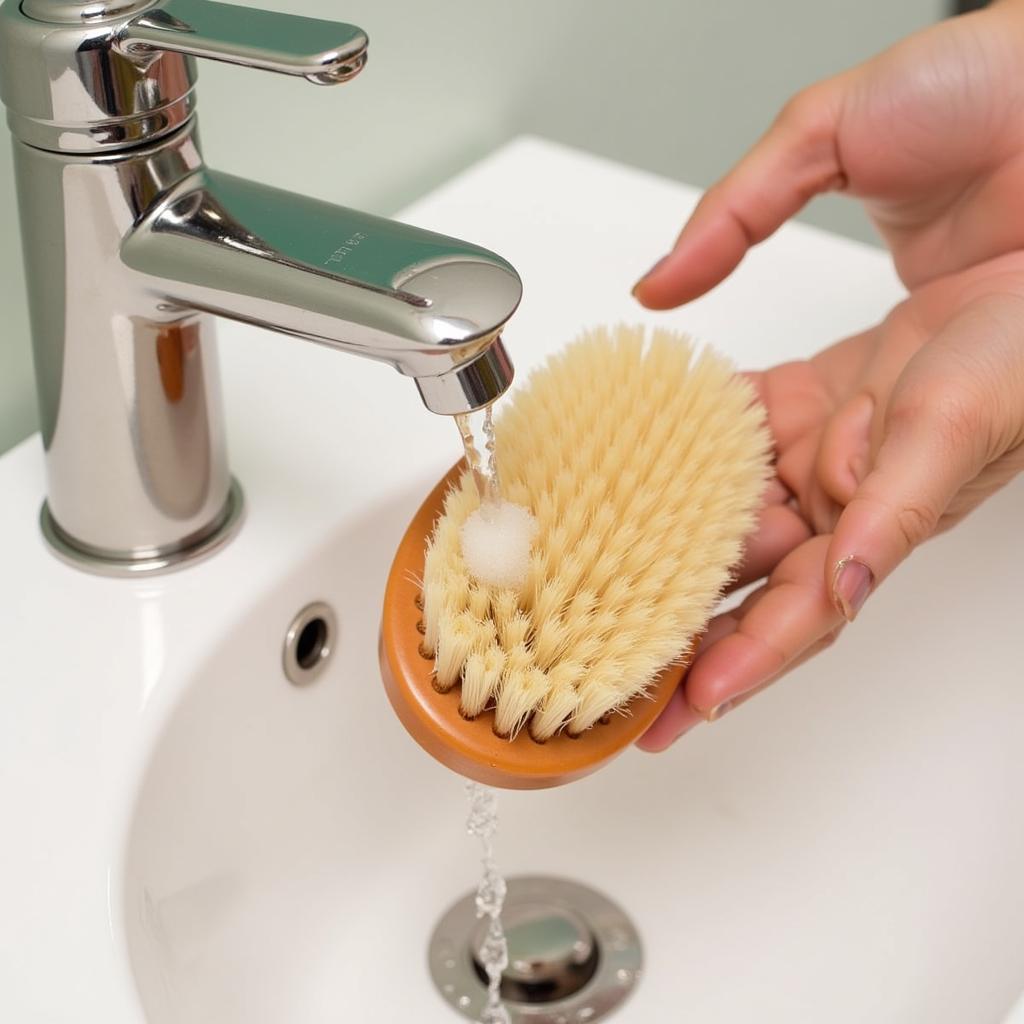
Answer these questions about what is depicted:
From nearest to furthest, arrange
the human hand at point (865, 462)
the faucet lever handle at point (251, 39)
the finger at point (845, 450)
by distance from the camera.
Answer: the faucet lever handle at point (251, 39) → the human hand at point (865, 462) → the finger at point (845, 450)

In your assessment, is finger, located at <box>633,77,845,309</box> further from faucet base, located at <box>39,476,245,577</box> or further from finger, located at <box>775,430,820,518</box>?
faucet base, located at <box>39,476,245,577</box>

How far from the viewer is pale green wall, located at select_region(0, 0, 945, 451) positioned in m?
0.61

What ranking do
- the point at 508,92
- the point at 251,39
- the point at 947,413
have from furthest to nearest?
the point at 508,92 → the point at 947,413 → the point at 251,39

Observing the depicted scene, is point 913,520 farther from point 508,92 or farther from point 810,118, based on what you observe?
point 508,92

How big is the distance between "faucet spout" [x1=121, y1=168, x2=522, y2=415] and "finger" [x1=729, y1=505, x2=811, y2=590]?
217 mm

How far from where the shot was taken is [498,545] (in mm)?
423

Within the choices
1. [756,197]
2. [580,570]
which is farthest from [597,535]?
[756,197]

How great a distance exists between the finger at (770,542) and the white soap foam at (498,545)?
0.17 metres

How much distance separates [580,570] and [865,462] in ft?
0.61

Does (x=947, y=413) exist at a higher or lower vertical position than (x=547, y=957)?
higher

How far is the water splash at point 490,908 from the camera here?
500mm

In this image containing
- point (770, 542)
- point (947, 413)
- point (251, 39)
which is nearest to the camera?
point (251, 39)

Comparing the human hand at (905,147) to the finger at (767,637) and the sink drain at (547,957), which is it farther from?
the sink drain at (547,957)

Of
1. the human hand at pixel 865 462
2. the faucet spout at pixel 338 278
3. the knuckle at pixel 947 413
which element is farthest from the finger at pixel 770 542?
the faucet spout at pixel 338 278
